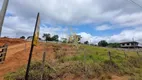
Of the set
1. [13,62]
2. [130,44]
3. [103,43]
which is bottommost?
[13,62]

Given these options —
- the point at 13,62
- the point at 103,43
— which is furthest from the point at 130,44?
the point at 13,62

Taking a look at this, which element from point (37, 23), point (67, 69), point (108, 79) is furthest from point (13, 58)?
point (37, 23)

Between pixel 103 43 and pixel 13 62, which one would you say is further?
pixel 103 43

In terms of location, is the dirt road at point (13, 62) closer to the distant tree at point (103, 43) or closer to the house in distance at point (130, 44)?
the distant tree at point (103, 43)

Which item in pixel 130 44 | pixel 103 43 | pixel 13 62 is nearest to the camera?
pixel 13 62

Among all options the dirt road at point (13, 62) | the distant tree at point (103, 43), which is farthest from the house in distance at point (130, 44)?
the dirt road at point (13, 62)

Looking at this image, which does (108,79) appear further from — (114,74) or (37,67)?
(37,67)

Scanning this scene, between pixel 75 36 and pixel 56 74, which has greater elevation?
pixel 75 36

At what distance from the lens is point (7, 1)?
27.9 feet

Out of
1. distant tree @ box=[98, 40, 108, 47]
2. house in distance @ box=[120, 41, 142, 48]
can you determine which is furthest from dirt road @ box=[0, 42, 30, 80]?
house in distance @ box=[120, 41, 142, 48]

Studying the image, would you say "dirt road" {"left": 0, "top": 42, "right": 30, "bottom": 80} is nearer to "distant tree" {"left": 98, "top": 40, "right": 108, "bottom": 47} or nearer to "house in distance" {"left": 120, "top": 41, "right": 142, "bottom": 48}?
"distant tree" {"left": 98, "top": 40, "right": 108, "bottom": 47}

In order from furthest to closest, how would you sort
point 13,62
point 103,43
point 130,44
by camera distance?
1. point 130,44
2. point 103,43
3. point 13,62

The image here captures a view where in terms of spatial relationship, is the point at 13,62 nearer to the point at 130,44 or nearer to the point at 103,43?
the point at 103,43

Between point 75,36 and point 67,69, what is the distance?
294 cm
